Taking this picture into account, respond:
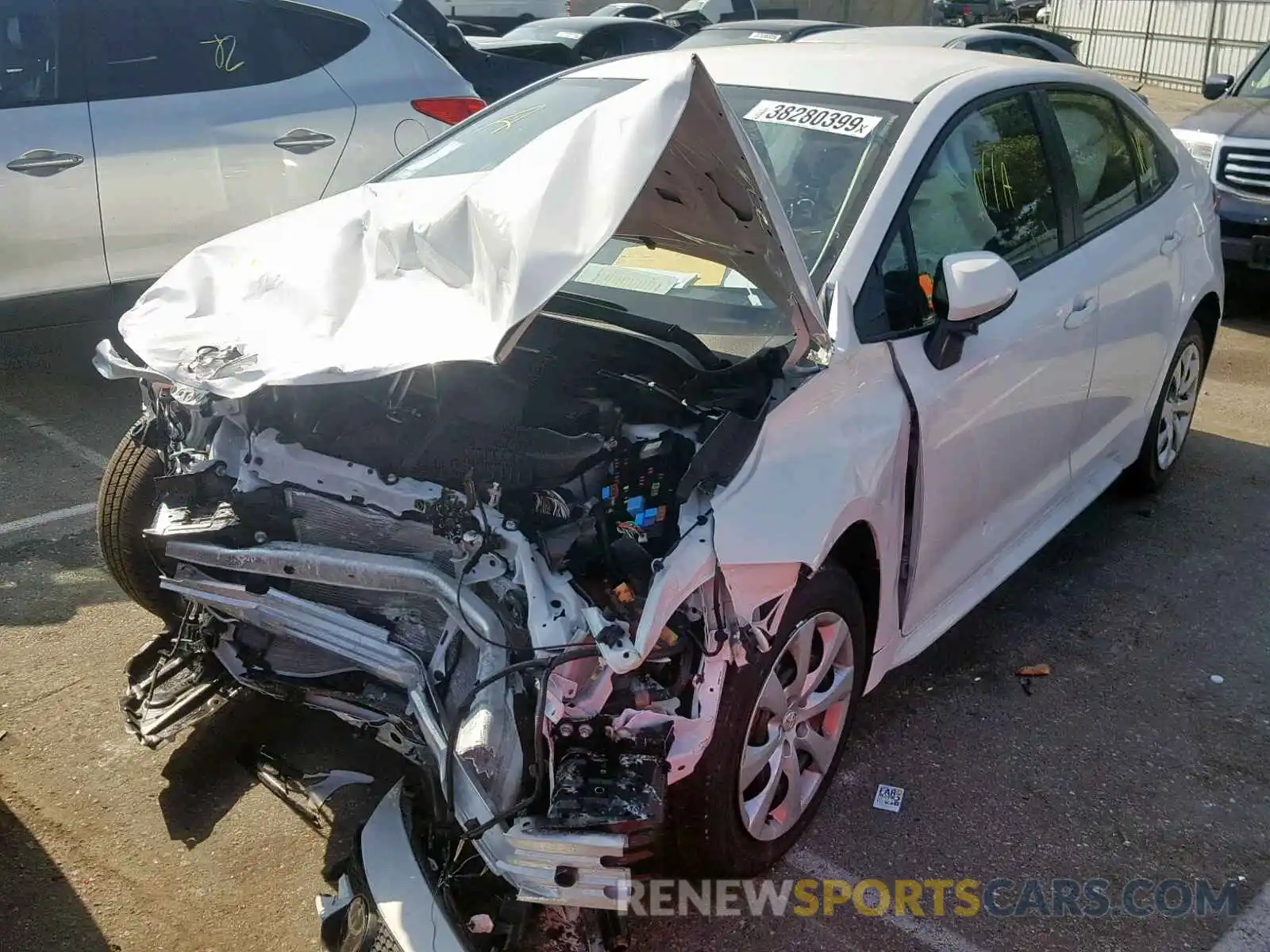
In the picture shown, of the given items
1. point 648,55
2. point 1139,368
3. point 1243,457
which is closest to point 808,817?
point 1139,368

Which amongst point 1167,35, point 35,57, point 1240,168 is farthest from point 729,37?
point 1167,35

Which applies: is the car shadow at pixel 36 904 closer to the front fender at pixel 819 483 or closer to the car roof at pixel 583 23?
the front fender at pixel 819 483

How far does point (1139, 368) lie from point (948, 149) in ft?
4.86

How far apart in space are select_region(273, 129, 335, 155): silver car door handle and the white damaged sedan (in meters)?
2.16

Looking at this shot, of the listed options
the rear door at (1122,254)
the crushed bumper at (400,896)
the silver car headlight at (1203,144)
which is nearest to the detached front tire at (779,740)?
the crushed bumper at (400,896)

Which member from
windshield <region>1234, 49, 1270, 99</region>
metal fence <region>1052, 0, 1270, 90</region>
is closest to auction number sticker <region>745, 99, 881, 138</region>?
windshield <region>1234, 49, 1270, 99</region>

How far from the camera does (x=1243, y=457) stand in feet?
17.8

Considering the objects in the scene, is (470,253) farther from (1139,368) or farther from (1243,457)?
(1243,457)

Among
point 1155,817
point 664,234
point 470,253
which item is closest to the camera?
point 470,253

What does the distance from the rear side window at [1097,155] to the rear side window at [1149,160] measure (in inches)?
2.5

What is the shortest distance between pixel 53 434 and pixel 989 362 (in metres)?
4.36

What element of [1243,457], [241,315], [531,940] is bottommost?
[1243,457]

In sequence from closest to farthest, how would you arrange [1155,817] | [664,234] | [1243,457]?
[664,234] → [1155,817] → [1243,457]

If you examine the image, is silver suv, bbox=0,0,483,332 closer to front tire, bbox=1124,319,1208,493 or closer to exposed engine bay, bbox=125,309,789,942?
exposed engine bay, bbox=125,309,789,942
